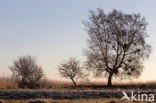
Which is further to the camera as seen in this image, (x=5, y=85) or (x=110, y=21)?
(x=110, y=21)

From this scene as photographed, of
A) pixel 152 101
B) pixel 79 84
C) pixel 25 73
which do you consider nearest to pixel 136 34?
pixel 79 84

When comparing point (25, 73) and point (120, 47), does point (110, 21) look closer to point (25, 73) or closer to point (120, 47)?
point (120, 47)

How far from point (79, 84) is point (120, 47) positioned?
22.2 feet

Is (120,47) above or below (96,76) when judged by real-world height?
above

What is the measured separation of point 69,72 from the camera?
55.4 meters

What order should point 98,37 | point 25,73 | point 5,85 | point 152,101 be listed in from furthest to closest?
1. point 25,73
2. point 98,37
3. point 5,85
4. point 152,101

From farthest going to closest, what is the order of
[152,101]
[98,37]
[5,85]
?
[98,37] → [5,85] → [152,101]

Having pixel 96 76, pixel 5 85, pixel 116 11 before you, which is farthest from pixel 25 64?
pixel 5 85

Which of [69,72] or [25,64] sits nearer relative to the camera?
[69,72]

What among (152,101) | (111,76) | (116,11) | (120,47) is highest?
(116,11)

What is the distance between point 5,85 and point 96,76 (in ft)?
60.6

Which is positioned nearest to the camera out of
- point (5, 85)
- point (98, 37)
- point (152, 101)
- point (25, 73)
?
point (152, 101)

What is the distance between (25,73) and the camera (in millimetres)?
57688

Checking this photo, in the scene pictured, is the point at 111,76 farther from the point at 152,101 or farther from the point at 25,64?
the point at 152,101
